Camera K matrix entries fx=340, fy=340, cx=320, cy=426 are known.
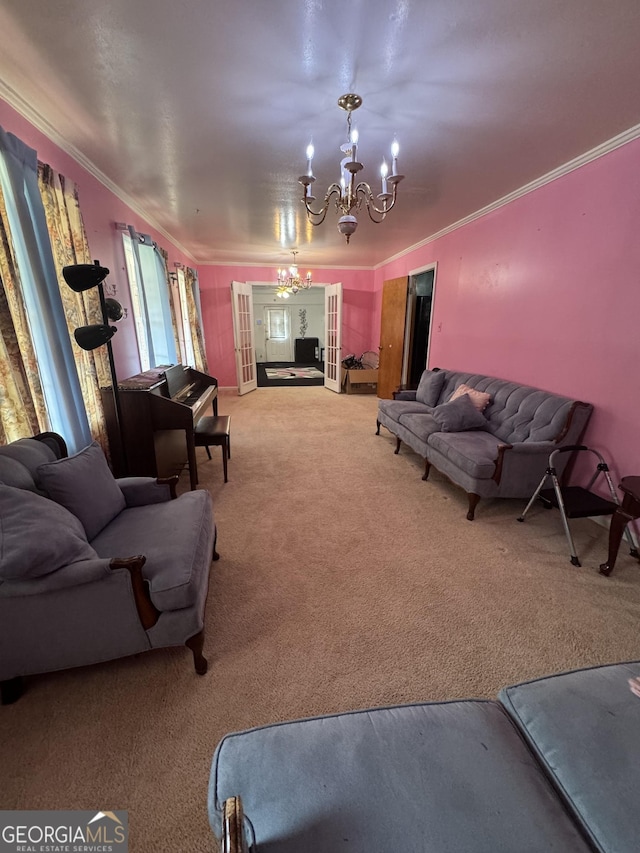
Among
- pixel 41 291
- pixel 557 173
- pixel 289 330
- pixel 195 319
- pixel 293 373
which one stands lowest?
pixel 293 373

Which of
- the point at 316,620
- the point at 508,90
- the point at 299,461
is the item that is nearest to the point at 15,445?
the point at 316,620

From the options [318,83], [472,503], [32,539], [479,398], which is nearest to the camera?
[32,539]

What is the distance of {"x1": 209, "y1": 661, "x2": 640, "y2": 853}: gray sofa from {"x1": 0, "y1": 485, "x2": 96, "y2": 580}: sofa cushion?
2.74ft

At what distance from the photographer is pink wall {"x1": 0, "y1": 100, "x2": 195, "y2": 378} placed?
200 cm

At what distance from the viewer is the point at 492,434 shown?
3.08 meters

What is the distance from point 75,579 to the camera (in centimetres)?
119

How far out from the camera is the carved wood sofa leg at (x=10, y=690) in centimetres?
128

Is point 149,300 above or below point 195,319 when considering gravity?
above

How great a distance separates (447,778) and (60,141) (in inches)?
143

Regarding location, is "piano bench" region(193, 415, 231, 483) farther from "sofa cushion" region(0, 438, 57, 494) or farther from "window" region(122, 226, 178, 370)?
"sofa cushion" region(0, 438, 57, 494)

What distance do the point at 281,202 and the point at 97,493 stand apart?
3159 mm

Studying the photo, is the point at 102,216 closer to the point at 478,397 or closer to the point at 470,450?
the point at 470,450

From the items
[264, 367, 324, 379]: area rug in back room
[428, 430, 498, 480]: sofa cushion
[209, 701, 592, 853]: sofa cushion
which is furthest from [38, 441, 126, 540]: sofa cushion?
[264, 367, 324, 379]: area rug in back room

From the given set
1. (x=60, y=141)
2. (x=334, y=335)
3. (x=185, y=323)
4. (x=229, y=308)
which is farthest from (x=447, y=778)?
(x=229, y=308)
